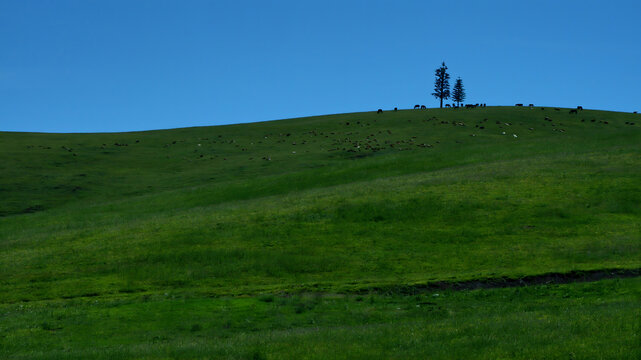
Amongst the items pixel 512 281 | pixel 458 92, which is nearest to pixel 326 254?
pixel 512 281

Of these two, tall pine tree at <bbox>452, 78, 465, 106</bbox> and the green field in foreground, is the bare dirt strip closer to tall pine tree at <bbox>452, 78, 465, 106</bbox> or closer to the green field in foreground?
the green field in foreground

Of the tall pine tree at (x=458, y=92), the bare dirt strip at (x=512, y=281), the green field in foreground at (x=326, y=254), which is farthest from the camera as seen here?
the tall pine tree at (x=458, y=92)

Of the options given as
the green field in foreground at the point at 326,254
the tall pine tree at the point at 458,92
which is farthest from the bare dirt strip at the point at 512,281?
the tall pine tree at the point at 458,92

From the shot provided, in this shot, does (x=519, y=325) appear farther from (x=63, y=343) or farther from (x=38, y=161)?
(x=38, y=161)

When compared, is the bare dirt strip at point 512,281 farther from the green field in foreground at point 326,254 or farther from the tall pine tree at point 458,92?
the tall pine tree at point 458,92

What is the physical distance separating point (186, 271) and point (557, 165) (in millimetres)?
34934

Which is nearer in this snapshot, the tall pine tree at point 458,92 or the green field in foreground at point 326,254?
the green field in foreground at point 326,254

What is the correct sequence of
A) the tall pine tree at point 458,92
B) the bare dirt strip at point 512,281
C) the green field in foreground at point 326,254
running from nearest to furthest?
the green field in foreground at point 326,254
the bare dirt strip at point 512,281
the tall pine tree at point 458,92

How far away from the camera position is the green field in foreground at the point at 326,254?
1984cm

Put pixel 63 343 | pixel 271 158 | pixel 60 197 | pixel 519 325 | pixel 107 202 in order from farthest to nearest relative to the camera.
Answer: pixel 271 158 < pixel 60 197 < pixel 107 202 < pixel 63 343 < pixel 519 325

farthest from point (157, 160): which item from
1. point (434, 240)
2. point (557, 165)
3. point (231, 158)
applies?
point (434, 240)

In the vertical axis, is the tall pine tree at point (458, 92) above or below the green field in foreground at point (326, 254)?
above

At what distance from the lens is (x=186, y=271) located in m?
35.6

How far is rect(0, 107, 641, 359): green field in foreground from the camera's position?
65.1 feet
